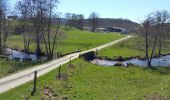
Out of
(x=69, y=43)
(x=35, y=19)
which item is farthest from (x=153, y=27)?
(x=69, y=43)

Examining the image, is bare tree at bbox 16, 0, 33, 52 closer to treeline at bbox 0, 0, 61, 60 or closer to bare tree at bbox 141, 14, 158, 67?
treeline at bbox 0, 0, 61, 60

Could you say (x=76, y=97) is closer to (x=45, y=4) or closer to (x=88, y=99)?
(x=88, y=99)

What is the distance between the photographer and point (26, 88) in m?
28.9

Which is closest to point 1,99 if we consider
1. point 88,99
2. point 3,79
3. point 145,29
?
point 88,99

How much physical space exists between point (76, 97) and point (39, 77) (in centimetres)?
945

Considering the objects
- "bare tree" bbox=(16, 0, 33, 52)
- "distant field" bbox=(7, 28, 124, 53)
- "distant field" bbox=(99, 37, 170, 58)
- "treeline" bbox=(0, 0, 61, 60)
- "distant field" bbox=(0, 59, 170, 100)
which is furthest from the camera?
"distant field" bbox=(7, 28, 124, 53)

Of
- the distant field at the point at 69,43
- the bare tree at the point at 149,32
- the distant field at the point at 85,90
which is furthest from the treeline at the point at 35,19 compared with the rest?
the distant field at the point at 85,90

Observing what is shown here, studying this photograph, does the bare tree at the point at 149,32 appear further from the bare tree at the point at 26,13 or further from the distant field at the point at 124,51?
the bare tree at the point at 26,13

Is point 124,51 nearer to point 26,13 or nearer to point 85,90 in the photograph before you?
point 26,13

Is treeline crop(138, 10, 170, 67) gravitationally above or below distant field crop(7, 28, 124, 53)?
above

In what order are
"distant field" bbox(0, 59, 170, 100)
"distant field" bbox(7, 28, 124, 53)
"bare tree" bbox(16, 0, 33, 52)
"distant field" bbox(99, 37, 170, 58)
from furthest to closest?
"distant field" bbox(7, 28, 124, 53)
"distant field" bbox(99, 37, 170, 58)
"bare tree" bbox(16, 0, 33, 52)
"distant field" bbox(0, 59, 170, 100)

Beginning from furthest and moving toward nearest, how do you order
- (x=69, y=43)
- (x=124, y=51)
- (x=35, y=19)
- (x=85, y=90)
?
1. (x=69, y=43)
2. (x=124, y=51)
3. (x=35, y=19)
4. (x=85, y=90)

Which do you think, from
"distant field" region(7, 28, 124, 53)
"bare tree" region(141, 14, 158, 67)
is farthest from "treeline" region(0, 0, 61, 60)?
"bare tree" region(141, 14, 158, 67)

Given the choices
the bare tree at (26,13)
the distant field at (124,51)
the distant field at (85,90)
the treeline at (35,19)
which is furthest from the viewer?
the distant field at (124,51)
